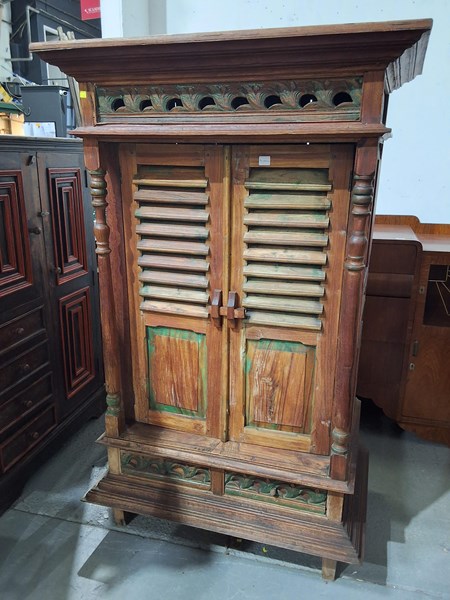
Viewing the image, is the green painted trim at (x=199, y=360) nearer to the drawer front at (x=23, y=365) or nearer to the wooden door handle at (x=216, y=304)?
the wooden door handle at (x=216, y=304)

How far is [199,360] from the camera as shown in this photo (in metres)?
1.56

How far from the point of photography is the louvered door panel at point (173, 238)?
1.43m

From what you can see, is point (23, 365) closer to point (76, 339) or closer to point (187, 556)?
point (76, 339)

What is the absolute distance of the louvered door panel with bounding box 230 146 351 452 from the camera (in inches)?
52.3

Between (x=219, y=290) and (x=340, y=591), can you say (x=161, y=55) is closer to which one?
(x=219, y=290)

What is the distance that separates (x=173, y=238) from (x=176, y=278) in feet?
0.41

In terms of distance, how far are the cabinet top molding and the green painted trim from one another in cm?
76

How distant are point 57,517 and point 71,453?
40 centimetres

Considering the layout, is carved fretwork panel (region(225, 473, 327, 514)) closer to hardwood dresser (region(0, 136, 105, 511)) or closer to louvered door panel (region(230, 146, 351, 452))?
louvered door panel (region(230, 146, 351, 452))

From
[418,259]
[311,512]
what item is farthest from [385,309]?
[311,512]

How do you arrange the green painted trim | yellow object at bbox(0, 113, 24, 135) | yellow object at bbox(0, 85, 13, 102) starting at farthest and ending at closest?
yellow object at bbox(0, 85, 13, 102)
yellow object at bbox(0, 113, 24, 135)
the green painted trim

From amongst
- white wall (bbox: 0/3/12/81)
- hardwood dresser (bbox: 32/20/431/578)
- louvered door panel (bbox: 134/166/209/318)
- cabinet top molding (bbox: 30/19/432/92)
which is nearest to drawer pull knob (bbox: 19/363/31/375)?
hardwood dresser (bbox: 32/20/431/578)

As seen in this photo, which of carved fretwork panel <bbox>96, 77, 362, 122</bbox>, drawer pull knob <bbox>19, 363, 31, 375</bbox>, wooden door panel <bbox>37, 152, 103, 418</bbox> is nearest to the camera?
carved fretwork panel <bbox>96, 77, 362, 122</bbox>

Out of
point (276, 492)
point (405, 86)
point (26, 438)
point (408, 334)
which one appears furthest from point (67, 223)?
point (405, 86)
